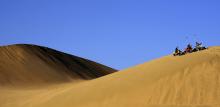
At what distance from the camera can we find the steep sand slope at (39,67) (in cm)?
4684

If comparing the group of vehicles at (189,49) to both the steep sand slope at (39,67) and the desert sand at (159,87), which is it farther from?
the steep sand slope at (39,67)

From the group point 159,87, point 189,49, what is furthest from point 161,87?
point 189,49

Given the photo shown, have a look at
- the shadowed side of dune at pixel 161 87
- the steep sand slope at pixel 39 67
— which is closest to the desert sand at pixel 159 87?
the shadowed side of dune at pixel 161 87

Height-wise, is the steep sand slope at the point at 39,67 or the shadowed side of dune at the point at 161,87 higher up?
the steep sand slope at the point at 39,67

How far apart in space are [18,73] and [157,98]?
30803 millimetres

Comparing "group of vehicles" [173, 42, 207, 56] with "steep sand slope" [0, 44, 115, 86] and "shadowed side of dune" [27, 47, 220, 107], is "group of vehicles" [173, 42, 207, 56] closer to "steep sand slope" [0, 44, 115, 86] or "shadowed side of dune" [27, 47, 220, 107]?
"shadowed side of dune" [27, 47, 220, 107]

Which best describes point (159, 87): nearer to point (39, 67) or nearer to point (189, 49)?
point (189, 49)

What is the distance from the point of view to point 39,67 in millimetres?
51375

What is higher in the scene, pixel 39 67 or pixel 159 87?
pixel 39 67

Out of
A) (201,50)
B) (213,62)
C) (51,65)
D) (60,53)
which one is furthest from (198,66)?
(60,53)

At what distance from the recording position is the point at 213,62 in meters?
20.5

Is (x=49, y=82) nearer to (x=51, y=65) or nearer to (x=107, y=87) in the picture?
(x=51, y=65)

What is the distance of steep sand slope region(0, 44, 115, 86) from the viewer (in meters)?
46.8

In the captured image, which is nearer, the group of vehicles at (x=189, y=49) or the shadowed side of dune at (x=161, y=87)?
the shadowed side of dune at (x=161, y=87)
